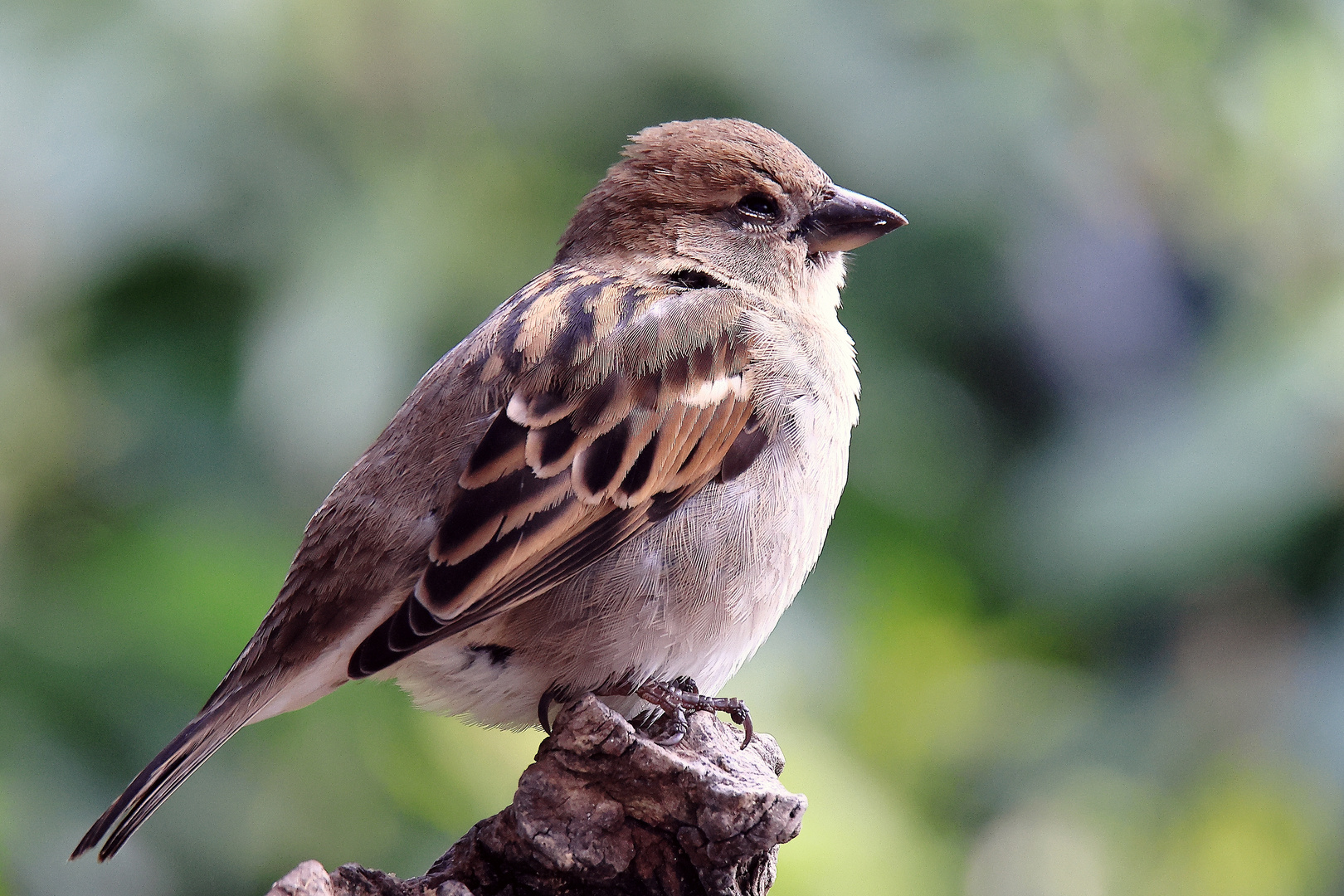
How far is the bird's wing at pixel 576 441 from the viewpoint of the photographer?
2.66 m

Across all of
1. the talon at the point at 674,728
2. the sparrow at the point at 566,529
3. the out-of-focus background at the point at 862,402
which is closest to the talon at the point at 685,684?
the sparrow at the point at 566,529

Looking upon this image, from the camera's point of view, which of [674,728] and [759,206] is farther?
[759,206]

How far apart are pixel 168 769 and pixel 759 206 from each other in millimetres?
1994

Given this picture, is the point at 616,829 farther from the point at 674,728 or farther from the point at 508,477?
the point at 508,477

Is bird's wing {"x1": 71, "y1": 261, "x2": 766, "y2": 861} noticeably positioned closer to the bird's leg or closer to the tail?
the tail

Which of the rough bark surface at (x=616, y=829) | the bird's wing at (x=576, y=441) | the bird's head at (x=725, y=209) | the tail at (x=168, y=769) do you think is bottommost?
the tail at (x=168, y=769)

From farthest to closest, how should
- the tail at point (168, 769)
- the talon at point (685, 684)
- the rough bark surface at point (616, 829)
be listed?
the talon at point (685, 684), the tail at point (168, 769), the rough bark surface at point (616, 829)

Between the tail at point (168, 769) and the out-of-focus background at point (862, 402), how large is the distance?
0.66 m

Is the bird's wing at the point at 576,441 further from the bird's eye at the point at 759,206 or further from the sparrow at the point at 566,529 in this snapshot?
the bird's eye at the point at 759,206

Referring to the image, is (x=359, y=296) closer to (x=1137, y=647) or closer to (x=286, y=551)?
(x=286, y=551)

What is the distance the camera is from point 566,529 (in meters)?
2.79

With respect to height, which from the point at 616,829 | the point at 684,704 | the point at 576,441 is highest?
the point at 576,441

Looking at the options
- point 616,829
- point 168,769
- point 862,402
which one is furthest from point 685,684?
point 862,402

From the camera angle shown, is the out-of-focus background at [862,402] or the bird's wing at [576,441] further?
the out-of-focus background at [862,402]
